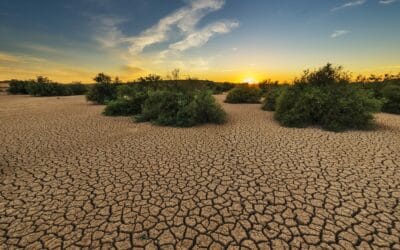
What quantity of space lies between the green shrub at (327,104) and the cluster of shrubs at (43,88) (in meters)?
28.5

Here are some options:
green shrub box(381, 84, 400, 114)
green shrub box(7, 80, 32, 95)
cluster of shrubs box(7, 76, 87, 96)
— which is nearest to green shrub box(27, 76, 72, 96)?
cluster of shrubs box(7, 76, 87, 96)

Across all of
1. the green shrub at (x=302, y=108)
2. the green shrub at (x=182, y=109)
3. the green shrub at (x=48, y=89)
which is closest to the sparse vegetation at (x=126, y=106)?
the green shrub at (x=182, y=109)

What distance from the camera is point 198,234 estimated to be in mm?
2512

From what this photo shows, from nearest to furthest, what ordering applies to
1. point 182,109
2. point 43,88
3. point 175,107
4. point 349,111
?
point 349,111
point 182,109
point 175,107
point 43,88

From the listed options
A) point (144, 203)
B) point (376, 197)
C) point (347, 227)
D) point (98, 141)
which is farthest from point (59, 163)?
point (376, 197)

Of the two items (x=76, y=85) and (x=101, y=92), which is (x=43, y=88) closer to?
(x=76, y=85)

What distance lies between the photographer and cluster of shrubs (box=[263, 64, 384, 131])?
7699 mm

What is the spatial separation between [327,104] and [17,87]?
125 ft

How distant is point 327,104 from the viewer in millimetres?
8242

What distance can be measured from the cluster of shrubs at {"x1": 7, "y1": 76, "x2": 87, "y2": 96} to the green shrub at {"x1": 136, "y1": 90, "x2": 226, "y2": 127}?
22921 millimetres

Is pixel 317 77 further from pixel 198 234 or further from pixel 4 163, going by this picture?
pixel 4 163

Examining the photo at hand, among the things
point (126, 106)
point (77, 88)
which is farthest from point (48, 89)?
point (126, 106)

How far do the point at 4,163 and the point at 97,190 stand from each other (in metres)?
3.13

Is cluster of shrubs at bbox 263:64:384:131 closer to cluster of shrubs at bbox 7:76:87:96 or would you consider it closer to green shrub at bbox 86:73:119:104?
green shrub at bbox 86:73:119:104
